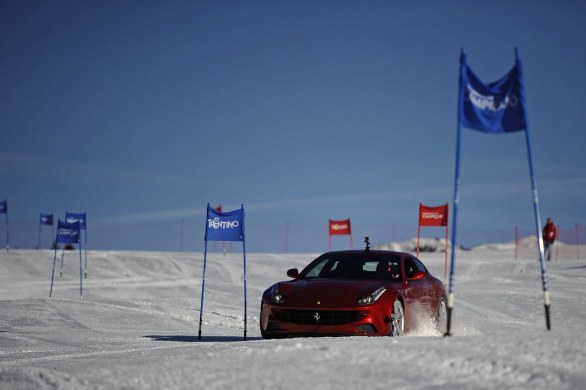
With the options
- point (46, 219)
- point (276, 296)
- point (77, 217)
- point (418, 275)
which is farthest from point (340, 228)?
point (276, 296)

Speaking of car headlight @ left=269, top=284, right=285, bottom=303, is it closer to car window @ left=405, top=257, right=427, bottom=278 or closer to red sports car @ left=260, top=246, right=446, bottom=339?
red sports car @ left=260, top=246, right=446, bottom=339

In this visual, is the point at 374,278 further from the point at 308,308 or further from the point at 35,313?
the point at 35,313

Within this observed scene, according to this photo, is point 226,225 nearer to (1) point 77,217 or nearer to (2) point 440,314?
(2) point 440,314

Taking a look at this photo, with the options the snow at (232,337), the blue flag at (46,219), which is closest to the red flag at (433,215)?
the snow at (232,337)

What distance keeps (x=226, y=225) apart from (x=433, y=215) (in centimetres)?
1475

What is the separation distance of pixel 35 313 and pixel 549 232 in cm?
2547

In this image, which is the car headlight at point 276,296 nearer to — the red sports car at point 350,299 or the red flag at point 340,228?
the red sports car at point 350,299

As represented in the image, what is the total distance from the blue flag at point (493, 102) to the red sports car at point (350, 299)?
3.72 metres

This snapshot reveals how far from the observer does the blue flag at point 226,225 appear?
53.5ft

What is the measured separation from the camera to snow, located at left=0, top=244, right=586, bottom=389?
6.63 m

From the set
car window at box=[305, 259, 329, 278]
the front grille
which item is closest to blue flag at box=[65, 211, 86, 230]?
car window at box=[305, 259, 329, 278]

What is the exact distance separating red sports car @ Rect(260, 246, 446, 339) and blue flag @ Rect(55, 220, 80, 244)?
13.9 m

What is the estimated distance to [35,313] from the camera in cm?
1947

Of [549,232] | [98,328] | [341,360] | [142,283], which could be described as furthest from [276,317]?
[549,232]
